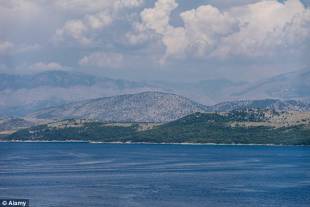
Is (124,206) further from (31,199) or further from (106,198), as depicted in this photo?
(31,199)

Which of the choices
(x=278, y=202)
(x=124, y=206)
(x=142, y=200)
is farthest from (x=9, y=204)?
(x=278, y=202)

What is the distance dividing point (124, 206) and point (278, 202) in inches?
1763

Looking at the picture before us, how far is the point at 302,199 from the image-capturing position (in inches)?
7756

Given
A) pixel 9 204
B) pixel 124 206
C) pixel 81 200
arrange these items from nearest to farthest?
pixel 9 204 → pixel 124 206 → pixel 81 200

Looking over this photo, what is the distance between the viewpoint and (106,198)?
195875 millimetres

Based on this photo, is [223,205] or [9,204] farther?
[223,205]

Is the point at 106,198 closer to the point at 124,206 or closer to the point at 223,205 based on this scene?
the point at 124,206

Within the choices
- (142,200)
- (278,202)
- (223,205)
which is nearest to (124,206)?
(142,200)

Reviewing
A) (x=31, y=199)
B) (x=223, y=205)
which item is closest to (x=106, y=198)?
(x=31, y=199)

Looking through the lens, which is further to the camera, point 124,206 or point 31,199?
point 31,199

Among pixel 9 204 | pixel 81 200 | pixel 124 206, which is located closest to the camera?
pixel 9 204

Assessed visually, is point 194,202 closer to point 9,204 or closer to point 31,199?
point 31,199

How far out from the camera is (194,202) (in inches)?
7451

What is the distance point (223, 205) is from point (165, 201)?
17035 mm
